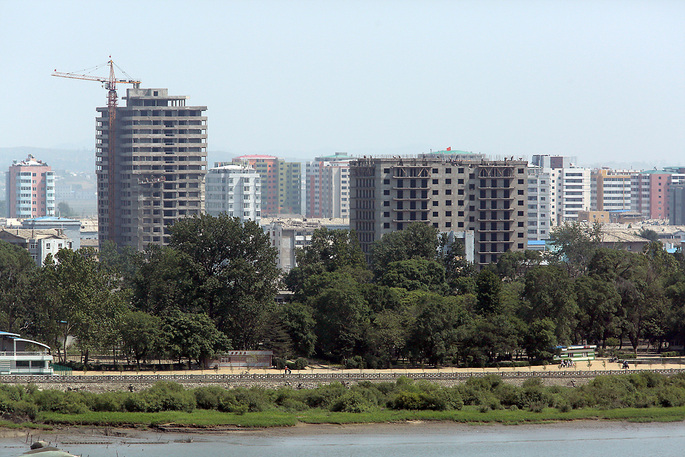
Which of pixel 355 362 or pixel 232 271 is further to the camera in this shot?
pixel 232 271

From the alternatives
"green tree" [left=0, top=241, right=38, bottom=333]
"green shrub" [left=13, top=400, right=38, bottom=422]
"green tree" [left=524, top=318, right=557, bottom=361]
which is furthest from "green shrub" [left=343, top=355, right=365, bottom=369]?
"green tree" [left=0, top=241, right=38, bottom=333]

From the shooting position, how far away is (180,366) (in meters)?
74.4

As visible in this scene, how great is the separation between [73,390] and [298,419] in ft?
48.6

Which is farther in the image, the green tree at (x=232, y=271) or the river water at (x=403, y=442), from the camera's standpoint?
the green tree at (x=232, y=271)

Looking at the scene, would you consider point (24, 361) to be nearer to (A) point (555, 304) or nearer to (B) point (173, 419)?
(B) point (173, 419)

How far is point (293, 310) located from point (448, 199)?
51478 mm

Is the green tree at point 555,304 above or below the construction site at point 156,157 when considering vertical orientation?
below

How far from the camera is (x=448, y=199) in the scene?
12619cm

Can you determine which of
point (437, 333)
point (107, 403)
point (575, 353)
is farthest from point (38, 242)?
point (575, 353)

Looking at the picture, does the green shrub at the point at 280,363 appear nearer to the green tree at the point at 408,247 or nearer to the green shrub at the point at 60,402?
the green shrub at the point at 60,402

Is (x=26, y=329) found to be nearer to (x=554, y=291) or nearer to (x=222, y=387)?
(x=222, y=387)

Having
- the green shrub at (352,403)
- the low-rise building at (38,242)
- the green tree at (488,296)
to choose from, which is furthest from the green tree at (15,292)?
the low-rise building at (38,242)

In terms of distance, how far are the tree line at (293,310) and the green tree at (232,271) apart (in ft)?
0.32

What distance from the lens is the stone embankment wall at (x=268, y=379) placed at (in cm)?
6644
